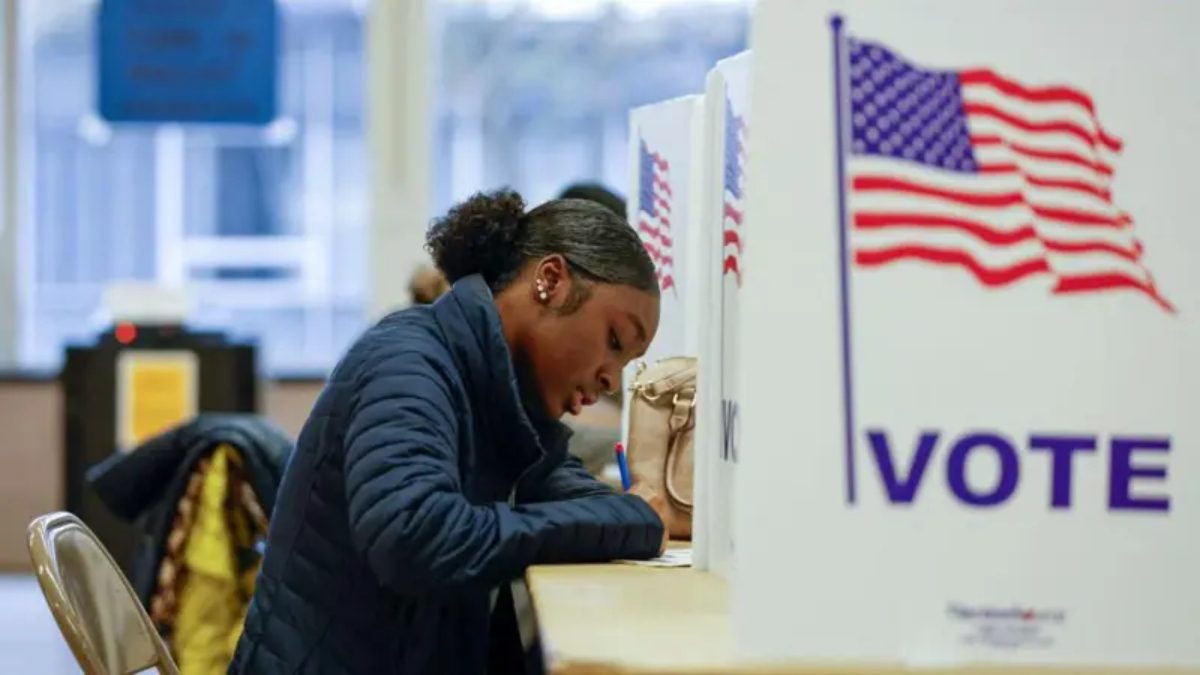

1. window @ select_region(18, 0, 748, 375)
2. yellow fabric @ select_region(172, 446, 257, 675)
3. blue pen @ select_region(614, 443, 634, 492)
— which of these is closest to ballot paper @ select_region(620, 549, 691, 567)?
blue pen @ select_region(614, 443, 634, 492)

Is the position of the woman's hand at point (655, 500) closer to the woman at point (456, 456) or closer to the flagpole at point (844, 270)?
the woman at point (456, 456)

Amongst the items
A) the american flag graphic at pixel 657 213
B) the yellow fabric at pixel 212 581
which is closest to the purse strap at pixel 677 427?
the american flag graphic at pixel 657 213

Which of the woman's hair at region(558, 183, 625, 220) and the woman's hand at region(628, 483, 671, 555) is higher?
the woman's hair at region(558, 183, 625, 220)

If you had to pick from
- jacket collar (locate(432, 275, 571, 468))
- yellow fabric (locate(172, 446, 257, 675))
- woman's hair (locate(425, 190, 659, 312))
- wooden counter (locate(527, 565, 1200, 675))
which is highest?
woman's hair (locate(425, 190, 659, 312))

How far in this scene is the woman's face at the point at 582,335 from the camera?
2.03 m

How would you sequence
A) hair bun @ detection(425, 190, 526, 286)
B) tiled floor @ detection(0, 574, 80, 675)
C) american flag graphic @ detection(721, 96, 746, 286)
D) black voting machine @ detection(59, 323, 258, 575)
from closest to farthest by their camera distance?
american flag graphic @ detection(721, 96, 746, 286) → hair bun @ detection(425, 190, 526, 286) → tiled floor @ detection(0, 574, 80, 675) → black voting machine @ detection(59, 323, 258, 575)

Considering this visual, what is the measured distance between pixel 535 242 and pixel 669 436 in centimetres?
47

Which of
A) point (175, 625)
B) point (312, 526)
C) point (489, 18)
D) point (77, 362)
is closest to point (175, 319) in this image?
point (77, 362)

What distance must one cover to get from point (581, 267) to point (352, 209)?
5.36 metres

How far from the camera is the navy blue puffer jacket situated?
1.75m

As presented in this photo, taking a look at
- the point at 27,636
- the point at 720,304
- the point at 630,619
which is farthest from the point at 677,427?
the point at 27,636

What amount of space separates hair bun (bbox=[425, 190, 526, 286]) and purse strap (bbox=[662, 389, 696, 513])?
425mm

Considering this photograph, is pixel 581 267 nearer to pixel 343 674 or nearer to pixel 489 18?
pixel 343 674

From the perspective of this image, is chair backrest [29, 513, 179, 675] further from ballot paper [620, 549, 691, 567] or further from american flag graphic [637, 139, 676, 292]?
american flag graphic [637, 139, 676, 292]
